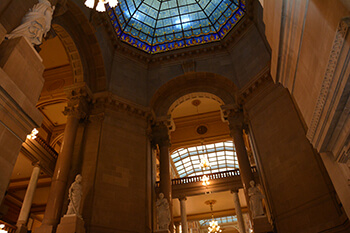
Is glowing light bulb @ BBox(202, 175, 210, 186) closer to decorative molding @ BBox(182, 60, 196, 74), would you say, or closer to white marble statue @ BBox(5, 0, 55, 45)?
decorative molding @ BBox(182, 60, 196, 74)

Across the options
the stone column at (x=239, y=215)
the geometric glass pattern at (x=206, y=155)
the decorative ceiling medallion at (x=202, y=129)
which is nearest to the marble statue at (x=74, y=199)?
the stone column at (x=239, y=215)

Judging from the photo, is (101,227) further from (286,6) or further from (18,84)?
(286,6)

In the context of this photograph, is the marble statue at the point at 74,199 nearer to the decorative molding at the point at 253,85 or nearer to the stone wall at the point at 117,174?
the stone wall at the point at 117,174

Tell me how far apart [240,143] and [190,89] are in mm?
4553

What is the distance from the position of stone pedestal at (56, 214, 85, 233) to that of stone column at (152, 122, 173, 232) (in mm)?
4639

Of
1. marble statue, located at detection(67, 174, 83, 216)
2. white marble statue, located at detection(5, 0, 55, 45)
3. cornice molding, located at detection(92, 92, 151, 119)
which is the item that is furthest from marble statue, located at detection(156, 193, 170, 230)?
white marble statue, located at detection(5, 0, 55, 45)

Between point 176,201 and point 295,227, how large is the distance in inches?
484

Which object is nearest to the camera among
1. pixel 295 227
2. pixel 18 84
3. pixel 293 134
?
pixel 18 84

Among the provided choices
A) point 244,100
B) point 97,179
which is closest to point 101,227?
point 97,179

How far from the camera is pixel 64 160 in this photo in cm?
1070

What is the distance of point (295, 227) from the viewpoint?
9188 millimetres

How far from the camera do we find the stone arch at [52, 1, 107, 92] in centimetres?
1181

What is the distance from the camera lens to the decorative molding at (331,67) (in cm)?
252

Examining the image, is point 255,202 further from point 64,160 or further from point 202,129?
point 202,129
